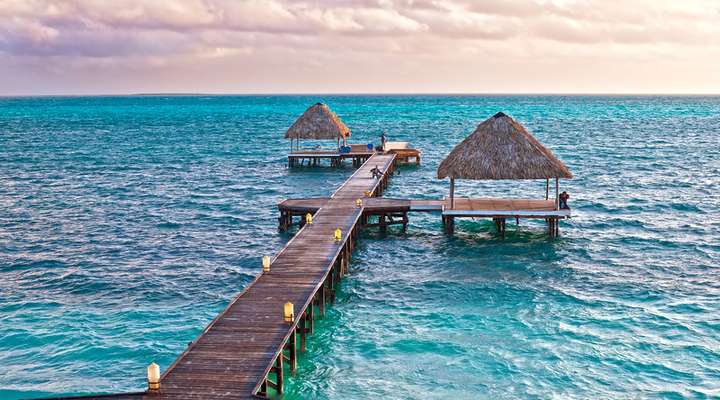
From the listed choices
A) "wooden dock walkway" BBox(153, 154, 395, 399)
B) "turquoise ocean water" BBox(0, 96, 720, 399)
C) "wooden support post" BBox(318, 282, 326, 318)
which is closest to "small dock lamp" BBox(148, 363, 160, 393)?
"wooden dock walkway" BBox(153, 154, 395, 399)

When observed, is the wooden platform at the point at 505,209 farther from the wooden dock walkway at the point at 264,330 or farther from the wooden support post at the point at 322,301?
the wooden support post at the point at 322,301

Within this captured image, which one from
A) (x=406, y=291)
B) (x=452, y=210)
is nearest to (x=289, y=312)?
(x=406, y=291)

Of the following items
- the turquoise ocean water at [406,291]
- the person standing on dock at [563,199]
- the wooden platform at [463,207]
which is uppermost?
the person standing on dock at [563,199]

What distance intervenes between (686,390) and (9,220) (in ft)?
128

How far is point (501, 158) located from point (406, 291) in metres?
11.3

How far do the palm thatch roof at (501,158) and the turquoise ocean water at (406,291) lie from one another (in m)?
3.56

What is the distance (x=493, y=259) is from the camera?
32750mm

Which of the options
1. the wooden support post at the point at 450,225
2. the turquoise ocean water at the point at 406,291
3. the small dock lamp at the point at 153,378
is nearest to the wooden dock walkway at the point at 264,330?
the small dock lamp at the point at 153,378

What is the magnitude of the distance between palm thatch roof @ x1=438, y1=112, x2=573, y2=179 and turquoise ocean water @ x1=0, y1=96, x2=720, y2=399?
11.7ft

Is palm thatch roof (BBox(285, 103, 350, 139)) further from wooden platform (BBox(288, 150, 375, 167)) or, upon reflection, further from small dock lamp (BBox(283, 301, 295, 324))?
small dock lamp (BBox(283, 301, 295, 324))

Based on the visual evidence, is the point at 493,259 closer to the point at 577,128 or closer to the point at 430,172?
the point at 430,172

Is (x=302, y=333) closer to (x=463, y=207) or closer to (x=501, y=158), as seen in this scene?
(x=463, y=207)

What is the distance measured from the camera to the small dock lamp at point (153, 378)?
15766mm

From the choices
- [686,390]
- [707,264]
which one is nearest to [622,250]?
[707,264]
